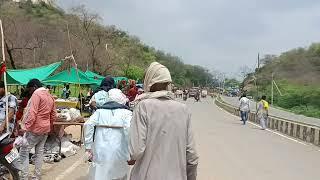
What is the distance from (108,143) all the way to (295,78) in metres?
89.0

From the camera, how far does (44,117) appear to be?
806 centimetres

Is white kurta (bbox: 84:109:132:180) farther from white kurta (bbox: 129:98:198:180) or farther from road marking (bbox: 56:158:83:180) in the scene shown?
road marking (bbox: 56:158:83:180)

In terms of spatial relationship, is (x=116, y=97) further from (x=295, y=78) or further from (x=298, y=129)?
(x=295, y=78)

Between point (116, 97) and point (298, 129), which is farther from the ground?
point (116, 97)

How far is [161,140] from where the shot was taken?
403 centimetres

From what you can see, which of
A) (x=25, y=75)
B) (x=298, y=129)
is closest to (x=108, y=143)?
(x=25, y=75)

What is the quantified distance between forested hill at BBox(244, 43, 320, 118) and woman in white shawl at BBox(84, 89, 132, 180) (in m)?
48.4

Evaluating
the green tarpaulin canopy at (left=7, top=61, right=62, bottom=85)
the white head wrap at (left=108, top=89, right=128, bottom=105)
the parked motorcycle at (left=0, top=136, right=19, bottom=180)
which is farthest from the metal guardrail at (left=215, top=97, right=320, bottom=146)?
the white head wrap at (left=108, top=89, right=128, bottom=105)

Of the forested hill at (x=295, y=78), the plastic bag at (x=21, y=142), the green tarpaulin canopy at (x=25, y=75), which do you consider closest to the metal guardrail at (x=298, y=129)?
the green tarpaulin canopy at (x=25, y=75)

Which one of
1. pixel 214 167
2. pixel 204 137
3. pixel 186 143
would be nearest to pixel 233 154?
pixel 214 167

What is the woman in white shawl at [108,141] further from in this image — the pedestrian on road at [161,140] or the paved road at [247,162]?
the paved road at [247,162]

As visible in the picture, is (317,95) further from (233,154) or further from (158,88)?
(158,88)

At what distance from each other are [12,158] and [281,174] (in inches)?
220

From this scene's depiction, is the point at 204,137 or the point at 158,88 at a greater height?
the point at 158,88
